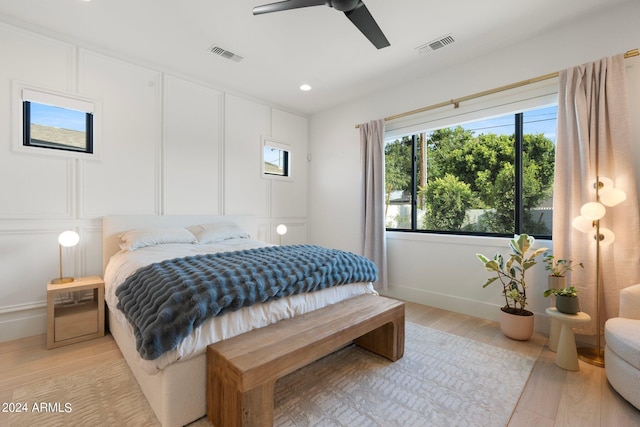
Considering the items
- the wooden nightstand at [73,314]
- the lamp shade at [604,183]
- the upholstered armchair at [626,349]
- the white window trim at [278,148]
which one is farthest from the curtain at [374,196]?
the wooden nightstand at [73,314]

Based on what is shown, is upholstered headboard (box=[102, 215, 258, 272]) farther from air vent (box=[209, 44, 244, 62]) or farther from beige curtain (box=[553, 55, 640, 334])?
beige curtain (box=[553, 55, 640, 334])

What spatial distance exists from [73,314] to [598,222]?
4.37 meters

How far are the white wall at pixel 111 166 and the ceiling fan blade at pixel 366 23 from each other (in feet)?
7.96

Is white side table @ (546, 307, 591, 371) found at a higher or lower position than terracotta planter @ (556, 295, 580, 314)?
lower

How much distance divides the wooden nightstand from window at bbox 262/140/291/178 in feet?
8.42

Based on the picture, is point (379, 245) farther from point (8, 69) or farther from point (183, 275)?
point (8, 69)

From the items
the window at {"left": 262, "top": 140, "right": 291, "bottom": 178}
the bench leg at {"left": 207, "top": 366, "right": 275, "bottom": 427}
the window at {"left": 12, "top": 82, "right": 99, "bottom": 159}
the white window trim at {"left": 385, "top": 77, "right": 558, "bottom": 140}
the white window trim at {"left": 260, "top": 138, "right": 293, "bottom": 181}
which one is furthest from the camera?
the window at {"left": 262, "top": 140, "right": 291, "bottom": 178}

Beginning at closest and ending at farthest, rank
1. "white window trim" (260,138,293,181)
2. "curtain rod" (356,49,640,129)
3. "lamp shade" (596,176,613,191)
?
"lamp shade" (596,176,613,191) → "curtain rod" (356,49,640,129) → "white window trim" (260,138,293,181)

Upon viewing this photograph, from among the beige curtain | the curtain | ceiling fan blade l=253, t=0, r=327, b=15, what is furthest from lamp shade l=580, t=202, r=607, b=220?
ceiling fan blade l=253, t=0, r=327, b=15

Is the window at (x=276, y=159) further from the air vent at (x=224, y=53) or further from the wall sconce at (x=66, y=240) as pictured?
the wall sconce at (x=66, y=240)

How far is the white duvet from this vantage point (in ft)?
4.78

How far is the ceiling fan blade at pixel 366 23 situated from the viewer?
1953 millimetres

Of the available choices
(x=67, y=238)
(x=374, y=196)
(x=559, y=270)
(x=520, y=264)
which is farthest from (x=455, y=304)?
(x=67, y=238)

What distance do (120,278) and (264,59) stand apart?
8.52ft
